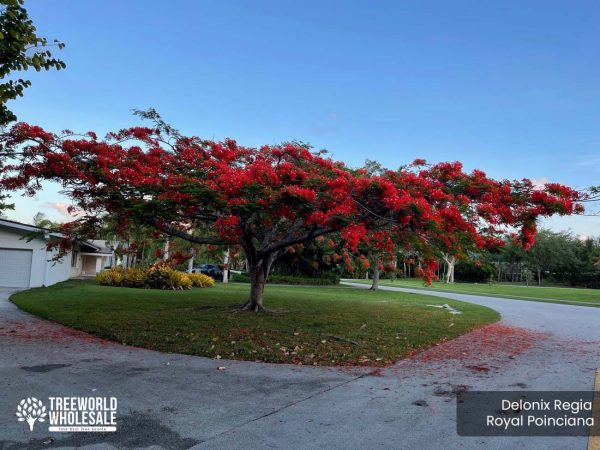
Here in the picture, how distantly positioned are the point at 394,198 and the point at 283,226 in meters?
5.98

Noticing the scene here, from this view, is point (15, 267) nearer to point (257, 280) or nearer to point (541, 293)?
point (257, 280)

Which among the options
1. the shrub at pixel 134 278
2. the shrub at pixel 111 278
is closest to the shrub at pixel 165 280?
the shrub at pixel 134 278

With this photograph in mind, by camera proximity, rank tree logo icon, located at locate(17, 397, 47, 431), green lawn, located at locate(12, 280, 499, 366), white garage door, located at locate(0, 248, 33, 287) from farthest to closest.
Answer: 1. white garage door, located at locate(0, 248, 33, 287)
2. green lawn, located at locate(12, 280, 499, 366)
3. tree logo icon, located at locate(17, 397, 47, 431)

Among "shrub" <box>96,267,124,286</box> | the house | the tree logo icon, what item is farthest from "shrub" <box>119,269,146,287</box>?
the tree logo icon

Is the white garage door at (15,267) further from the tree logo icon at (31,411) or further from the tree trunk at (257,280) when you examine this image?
the tree logo icon at (31,411)

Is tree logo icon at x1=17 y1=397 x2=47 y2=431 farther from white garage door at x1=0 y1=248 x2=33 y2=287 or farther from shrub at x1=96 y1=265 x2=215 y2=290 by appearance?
white garage door at x1=0 y1=248 x2=33 y2=287

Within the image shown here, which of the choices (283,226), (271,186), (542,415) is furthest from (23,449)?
(283,226)

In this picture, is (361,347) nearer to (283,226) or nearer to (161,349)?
(161,349)

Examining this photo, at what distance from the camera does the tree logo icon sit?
182 inches

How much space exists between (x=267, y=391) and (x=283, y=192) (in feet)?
12.8

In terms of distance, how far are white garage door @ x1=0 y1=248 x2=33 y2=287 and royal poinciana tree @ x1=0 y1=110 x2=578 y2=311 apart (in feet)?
45.7

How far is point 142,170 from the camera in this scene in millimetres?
9992

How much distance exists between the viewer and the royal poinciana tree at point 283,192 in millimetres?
8688

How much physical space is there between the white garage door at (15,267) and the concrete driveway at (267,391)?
1468 cm
